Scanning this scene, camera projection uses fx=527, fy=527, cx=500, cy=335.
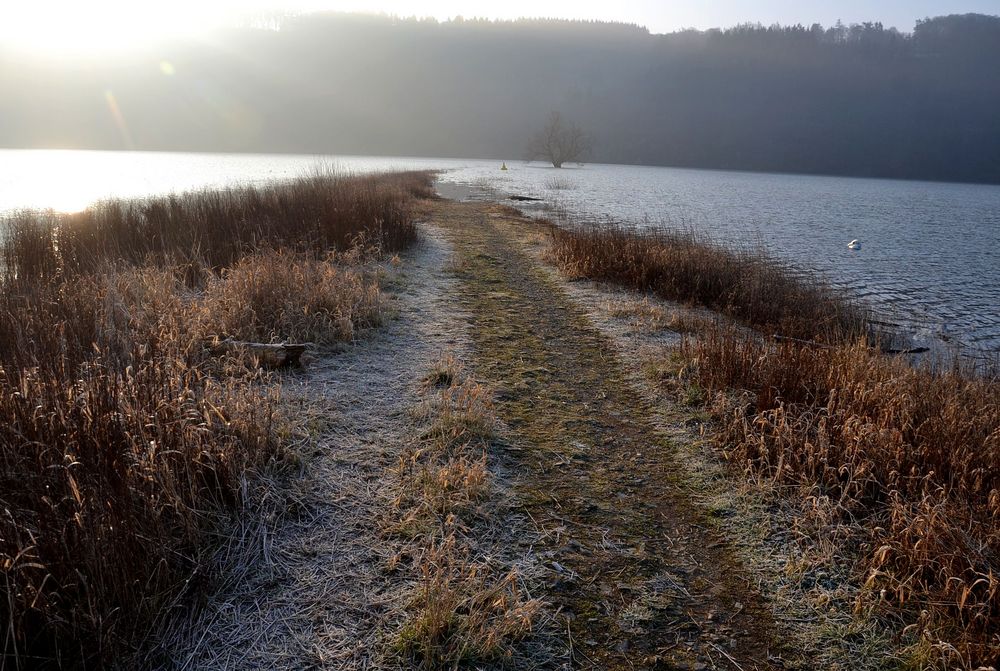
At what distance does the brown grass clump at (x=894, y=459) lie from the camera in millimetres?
2850

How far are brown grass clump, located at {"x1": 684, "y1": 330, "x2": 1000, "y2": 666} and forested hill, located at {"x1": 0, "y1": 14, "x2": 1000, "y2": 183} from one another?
146 m

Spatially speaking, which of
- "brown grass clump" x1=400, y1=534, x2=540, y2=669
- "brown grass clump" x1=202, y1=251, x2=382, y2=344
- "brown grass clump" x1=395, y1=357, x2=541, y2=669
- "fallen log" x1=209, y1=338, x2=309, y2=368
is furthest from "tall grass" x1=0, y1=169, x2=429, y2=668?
"brown grass clump" x1=400, y1=534, x2=540, y2=669

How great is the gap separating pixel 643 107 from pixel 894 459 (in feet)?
597

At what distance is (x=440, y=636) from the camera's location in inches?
104

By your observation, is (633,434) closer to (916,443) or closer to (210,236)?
(916,443)

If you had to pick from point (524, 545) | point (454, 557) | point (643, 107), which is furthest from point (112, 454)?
point (643, 107)

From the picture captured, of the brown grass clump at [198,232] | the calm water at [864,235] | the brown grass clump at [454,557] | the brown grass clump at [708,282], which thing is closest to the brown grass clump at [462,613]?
the brown grass clump at [454,557]

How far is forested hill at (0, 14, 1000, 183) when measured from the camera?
135 meters

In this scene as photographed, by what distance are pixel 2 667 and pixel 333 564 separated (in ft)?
4.81

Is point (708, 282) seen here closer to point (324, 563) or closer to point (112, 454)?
point (324, 563)

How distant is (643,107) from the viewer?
542 ft

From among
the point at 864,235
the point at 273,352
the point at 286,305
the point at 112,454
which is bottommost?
the point at 273,352

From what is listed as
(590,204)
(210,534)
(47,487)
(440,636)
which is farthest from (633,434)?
(590,204)

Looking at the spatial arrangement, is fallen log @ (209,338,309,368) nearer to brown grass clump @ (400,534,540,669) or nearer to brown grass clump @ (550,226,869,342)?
brown grass clump @ (400,534,540,669)
